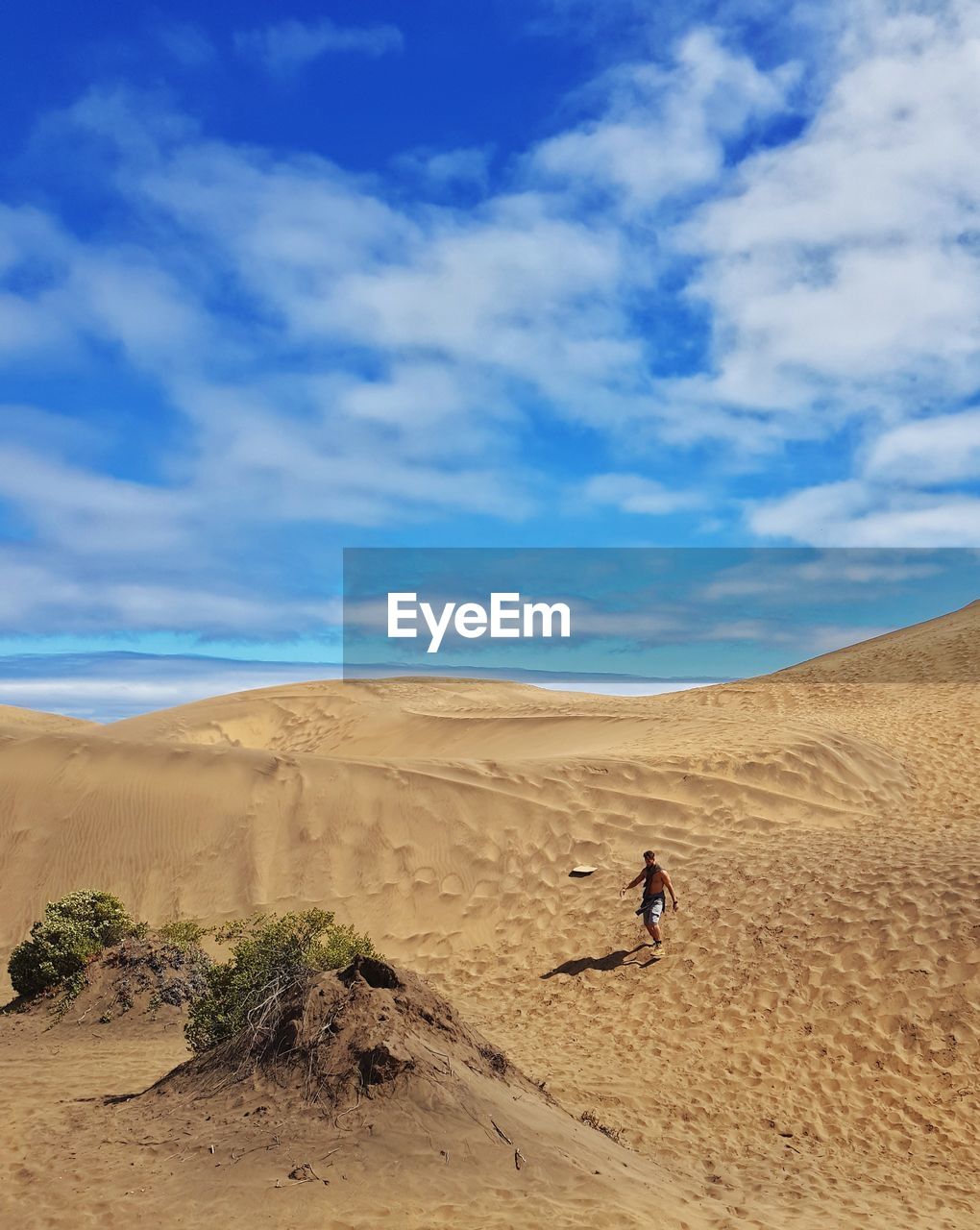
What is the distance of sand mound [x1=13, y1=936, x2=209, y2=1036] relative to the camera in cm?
1238

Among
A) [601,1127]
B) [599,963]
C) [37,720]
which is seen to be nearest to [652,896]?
[599,963]

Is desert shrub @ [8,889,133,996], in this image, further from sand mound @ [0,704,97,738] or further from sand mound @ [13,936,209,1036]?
sand mound @ [0,704,97,738]

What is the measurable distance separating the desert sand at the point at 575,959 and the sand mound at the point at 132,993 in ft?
1.05

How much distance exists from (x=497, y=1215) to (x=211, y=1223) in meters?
1.86

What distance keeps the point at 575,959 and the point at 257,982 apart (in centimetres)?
643

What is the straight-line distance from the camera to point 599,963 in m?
14.0

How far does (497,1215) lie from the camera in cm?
619

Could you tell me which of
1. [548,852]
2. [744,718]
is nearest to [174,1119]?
[548,852]

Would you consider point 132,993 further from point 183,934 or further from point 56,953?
point 183,934

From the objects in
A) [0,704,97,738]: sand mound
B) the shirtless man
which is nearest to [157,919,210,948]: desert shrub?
the shirtless man

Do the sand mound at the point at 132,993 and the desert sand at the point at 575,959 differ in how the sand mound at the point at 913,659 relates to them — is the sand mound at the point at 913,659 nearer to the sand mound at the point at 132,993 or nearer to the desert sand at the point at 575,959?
the desert sand at the point at 575,959

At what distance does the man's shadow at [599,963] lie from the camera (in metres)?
13.8

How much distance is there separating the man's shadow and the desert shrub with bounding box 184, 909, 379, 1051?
4.23 metres

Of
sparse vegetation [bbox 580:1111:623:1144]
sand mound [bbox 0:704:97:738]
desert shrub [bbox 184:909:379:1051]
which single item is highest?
sand mound [bbox 0:704:97:738]
